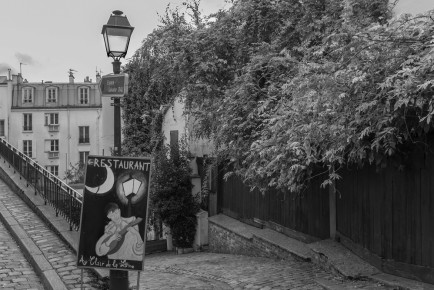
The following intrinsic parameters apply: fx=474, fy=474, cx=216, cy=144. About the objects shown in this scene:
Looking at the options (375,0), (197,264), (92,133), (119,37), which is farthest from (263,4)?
(92,133)

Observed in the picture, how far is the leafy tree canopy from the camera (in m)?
5.56

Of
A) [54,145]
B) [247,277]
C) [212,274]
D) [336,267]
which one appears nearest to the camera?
[336,267]

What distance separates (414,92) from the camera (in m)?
4.97

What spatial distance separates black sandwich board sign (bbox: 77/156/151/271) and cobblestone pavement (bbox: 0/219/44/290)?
5.74 feet

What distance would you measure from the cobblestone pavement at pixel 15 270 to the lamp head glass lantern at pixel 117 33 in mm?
3475

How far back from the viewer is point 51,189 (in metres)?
11.3

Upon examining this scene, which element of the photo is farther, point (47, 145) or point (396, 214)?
point (47, 145)

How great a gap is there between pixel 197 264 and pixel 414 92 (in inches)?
237

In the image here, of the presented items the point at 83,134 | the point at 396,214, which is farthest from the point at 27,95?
the point at 396,214

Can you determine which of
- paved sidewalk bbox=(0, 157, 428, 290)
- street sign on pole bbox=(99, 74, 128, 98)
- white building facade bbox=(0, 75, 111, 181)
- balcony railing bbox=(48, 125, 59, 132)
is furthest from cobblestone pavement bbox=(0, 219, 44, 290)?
balcony railing bbox=(48, 125, 59, 132)

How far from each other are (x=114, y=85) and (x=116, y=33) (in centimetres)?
75

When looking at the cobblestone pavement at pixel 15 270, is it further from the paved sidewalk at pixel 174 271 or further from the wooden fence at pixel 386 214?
the wooden fence at pixel 386 214

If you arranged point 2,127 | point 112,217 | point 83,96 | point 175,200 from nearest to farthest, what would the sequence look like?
point 112,217
point 175,200
point 2,127
point 83,96

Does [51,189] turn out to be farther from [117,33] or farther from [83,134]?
[83,134]
